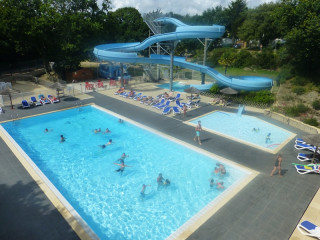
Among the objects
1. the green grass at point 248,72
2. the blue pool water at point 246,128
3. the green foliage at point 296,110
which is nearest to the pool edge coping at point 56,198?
the blue pool water at point 246,128

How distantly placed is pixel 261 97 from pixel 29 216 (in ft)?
73.9

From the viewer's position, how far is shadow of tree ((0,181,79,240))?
8.55 metres

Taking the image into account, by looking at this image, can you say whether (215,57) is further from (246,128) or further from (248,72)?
(246,128)

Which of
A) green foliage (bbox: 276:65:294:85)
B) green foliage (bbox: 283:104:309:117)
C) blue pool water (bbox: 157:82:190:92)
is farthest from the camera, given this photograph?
blue pool water (bbox: 157:82:190:92)

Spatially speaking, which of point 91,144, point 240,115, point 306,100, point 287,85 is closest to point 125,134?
Answer: point 91,144

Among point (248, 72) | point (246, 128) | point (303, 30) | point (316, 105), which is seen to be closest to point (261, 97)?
point (316, 105)

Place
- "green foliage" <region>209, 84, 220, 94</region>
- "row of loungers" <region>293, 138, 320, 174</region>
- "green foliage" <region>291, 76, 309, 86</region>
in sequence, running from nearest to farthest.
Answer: "row of loungers" <region>293, 138, 320, 174</region>
"green foliage" <region>291, 76, 309, 86</region>
"green foliage" <region>209, 84, 220, 94</region>

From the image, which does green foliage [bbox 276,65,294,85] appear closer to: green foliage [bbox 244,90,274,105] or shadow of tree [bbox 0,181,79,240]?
green foliage [bbox 244,90,274,105]

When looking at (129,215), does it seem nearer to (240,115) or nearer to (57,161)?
(57,161)

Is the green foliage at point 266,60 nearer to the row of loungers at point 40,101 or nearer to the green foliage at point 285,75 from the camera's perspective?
the green foliage at point 285,75

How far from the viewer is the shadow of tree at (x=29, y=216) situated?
28.0 feet

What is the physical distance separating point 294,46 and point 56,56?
3124 centimetres

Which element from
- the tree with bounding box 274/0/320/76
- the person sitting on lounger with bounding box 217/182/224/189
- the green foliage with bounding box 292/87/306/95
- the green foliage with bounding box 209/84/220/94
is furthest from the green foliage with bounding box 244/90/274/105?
the person sitting on lounger with bounding box 217/182/224/189

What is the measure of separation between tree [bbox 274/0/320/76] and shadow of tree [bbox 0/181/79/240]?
27346 mm
